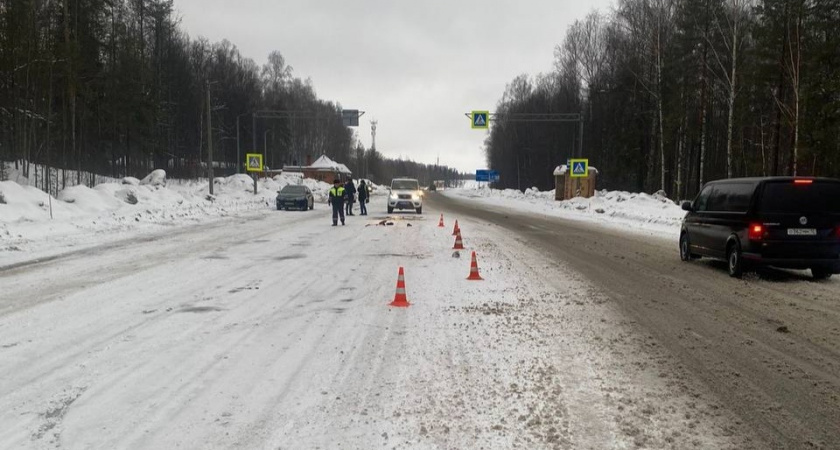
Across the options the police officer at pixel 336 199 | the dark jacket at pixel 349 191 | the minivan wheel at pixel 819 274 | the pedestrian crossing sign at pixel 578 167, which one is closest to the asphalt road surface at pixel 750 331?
the minivan wheel at pixel 819 274

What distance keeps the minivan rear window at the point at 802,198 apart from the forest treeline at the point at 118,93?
29.4 metres

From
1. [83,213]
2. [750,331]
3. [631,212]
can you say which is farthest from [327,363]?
[631,212]

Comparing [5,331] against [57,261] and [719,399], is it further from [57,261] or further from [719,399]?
[719,399]

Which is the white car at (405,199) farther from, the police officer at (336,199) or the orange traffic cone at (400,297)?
the orange traffic cone at (400,297)

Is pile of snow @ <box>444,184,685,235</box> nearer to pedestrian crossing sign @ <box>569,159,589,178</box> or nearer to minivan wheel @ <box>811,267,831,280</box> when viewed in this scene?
pedestrian crossing sign @ <box>569,159,589,178</box>

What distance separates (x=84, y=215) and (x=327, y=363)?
18600 mm

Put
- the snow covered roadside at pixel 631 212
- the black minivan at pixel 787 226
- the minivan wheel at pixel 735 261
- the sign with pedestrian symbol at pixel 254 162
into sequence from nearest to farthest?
1. the black minivan at pixel 787 226
2. the minivan wheel at pixel 735 261
3. the snow covered roadside at pixel 631 212
4. the sign with pedestrian symbol at pixel 254 162

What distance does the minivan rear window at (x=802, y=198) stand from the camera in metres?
10.2

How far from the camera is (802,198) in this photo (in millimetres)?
10188

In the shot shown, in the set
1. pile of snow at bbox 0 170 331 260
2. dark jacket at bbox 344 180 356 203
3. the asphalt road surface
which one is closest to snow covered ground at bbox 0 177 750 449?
the asphalt road surface

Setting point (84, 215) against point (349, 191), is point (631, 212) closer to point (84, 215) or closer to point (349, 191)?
point (349, 191)

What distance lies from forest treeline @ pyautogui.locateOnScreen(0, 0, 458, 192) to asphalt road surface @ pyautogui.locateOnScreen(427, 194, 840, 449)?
1110 inches

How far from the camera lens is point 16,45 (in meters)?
24.8

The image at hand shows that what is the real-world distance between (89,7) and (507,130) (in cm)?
6776
